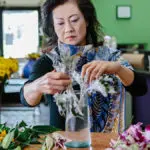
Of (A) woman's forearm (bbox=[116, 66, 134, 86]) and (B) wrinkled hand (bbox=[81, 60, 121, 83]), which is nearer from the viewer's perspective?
(B) wrinkled hand (bbox=[81, 60, 121, 83])

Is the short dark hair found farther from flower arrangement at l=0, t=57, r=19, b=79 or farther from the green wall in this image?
the green wall

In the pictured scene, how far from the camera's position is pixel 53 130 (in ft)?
4.72

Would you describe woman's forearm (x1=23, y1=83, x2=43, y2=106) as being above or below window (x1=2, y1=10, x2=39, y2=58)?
below

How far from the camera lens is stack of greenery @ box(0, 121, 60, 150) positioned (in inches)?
48.0

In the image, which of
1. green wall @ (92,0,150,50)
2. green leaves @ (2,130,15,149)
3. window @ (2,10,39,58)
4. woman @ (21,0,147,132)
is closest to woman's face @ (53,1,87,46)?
woman @ (21,0,147,132)

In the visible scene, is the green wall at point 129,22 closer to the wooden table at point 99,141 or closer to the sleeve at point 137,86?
the sleeve at point 137,86

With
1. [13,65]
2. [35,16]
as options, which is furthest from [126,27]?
[13,65]

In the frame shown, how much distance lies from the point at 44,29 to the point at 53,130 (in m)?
0.44

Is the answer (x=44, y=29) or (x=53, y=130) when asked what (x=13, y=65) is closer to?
(x=44, y=29)

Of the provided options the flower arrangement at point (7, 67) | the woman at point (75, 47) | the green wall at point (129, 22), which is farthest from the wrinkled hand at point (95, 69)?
the green wall at point (129, 22)

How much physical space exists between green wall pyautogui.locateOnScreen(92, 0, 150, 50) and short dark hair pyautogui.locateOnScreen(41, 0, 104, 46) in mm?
7151

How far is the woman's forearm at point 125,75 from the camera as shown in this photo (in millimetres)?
1446

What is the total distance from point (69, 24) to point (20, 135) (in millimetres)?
423

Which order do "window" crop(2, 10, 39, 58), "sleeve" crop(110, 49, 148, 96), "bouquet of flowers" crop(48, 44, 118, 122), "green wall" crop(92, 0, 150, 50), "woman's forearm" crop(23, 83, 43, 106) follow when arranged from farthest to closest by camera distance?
"green wall" crop(92, 0, 150, 50) < "window" crop(2, 10, 39, 58) < "sleeve" crop(110, 49, 148, 96) < "woman's forearm" crop(23, 83, 43, 106) < "bouquet of flowers" crop(48, 44, 118, 122)
